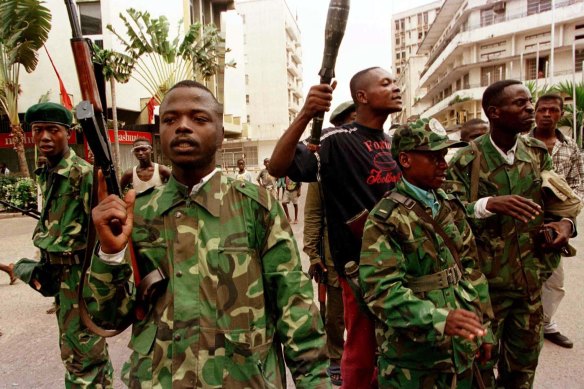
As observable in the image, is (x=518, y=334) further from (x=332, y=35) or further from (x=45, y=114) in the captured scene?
(x=45, y=114)

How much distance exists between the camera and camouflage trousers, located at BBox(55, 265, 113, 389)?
2.96 metres

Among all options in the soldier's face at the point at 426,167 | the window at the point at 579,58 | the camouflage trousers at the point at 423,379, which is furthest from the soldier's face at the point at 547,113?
the window at the point at 579,58

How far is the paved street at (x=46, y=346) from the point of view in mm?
3504

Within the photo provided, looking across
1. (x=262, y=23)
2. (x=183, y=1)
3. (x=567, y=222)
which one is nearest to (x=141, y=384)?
(x=567, y=222)

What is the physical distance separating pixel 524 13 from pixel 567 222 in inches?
1795

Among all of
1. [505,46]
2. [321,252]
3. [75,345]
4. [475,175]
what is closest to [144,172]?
[321,252]

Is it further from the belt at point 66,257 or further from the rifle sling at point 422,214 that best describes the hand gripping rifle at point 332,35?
the belt at point 66,257

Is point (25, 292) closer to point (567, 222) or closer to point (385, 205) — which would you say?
point (385, 205)

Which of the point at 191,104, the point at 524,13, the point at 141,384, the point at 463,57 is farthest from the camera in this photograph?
the point at 463,57

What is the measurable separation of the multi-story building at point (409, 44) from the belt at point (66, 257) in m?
77.3

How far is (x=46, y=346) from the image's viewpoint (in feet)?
14.0

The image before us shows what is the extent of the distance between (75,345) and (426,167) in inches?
96.7

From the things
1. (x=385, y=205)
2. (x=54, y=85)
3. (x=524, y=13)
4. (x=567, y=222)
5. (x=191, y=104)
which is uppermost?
(x=524, y=13)

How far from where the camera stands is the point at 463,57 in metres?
45.9
